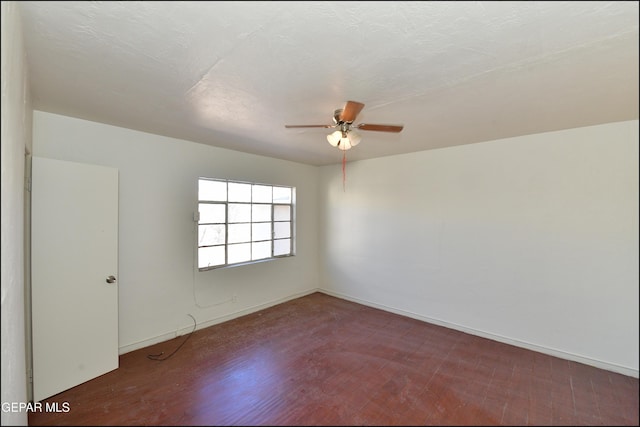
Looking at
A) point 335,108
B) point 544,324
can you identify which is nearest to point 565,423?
point 544,324

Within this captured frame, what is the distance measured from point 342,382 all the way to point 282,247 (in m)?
Result: 2.80

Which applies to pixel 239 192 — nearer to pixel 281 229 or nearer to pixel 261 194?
pixel 261 194

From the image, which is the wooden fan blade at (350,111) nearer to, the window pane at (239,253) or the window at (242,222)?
the window at (242,222)

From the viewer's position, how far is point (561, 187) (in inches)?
72.5

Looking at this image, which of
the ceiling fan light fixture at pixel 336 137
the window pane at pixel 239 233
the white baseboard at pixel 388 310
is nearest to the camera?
the white baseboard at pixel 388 310

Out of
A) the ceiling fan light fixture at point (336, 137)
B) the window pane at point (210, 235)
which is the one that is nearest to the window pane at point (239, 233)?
the window pane at point (210, 235)

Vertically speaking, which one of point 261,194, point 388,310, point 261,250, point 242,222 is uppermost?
point 261,194

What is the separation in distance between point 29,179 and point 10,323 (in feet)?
4.82

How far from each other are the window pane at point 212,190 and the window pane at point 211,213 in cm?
10

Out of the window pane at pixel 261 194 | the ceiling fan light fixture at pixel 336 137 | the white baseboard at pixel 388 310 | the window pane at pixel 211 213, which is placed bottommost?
the white baseboard at pixel 388 310

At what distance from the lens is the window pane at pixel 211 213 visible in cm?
361

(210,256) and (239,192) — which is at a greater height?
(239,192)

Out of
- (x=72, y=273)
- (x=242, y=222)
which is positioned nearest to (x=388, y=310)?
(x=242, y=222)

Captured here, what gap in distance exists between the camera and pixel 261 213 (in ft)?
14.4
